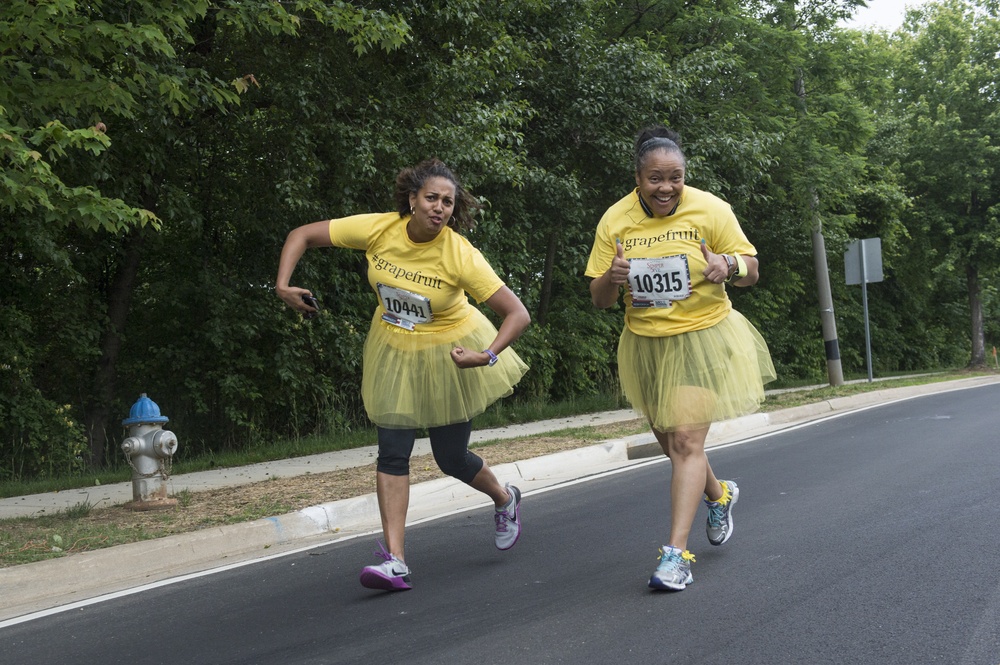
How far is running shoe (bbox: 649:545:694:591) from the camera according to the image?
4.73 m

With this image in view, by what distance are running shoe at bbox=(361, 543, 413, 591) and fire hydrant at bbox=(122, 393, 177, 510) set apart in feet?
10.9

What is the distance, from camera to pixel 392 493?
5.20 metres

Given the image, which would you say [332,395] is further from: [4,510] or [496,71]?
[4,510]

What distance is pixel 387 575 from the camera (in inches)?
201

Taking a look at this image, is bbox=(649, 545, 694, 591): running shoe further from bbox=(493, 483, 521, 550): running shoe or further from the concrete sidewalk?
the concrete sidewalk

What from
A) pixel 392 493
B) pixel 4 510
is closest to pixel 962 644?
pixel 392 493

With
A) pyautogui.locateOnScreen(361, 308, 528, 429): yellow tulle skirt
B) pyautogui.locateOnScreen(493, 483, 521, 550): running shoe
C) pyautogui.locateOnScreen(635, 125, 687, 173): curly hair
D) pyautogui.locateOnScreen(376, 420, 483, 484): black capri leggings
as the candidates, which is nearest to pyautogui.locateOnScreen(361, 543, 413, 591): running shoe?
pyautogui.locateOnScreen(376, 420, 483, 484): black capri leggings

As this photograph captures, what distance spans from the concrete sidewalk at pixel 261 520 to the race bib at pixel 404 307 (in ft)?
7.15

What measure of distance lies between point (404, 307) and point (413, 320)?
0.08 meters

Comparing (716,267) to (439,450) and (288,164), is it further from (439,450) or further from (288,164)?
(288,164)

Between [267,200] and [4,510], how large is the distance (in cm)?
528

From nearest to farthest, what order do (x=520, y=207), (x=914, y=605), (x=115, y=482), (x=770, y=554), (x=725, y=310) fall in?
(x=914, y=605) < (x=725, y=310) < (x=770, y=554) < (x=115, y=482) < (x=520, y=207)

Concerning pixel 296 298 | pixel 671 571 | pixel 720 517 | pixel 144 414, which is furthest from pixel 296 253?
pixel 144 414

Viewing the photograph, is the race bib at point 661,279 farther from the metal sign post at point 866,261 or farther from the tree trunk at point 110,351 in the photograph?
the metal sign post at point 866,261
